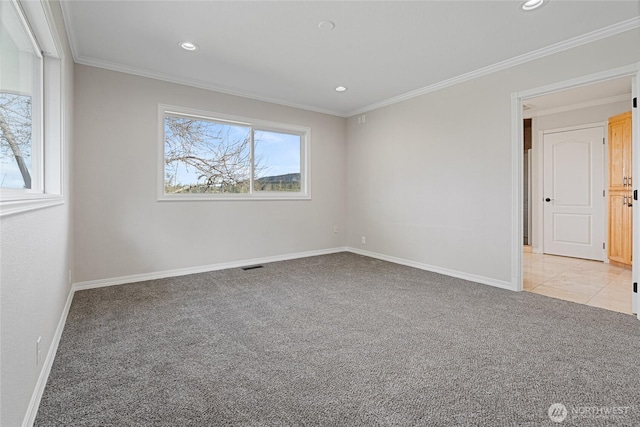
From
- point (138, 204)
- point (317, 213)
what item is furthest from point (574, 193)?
point (138, 204)

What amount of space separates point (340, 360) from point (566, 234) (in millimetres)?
5411

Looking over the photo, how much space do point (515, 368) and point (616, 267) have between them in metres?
4.15

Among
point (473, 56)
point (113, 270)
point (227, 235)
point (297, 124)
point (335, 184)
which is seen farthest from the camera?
point (335, 184)

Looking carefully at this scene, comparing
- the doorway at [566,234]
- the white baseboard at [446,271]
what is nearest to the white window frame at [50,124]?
the white baseboard at [446,271]

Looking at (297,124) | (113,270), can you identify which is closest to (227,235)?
(113,270)

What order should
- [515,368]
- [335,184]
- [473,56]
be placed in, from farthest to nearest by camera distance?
[335,184]
[473,56]
[515,368]

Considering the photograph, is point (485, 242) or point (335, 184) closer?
point (485, 242)

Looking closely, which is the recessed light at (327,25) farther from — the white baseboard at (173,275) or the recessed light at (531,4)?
the white baseboard at (173,275)

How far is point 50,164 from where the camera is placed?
2.41 metres

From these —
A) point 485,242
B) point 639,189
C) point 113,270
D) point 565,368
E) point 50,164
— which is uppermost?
point 50,164

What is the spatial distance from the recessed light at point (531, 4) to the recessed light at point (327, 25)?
151 centimetres

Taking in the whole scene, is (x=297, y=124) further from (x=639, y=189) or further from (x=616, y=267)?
(x=616, y=267)

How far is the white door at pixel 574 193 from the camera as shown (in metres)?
5.00

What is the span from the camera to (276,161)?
201 inches
